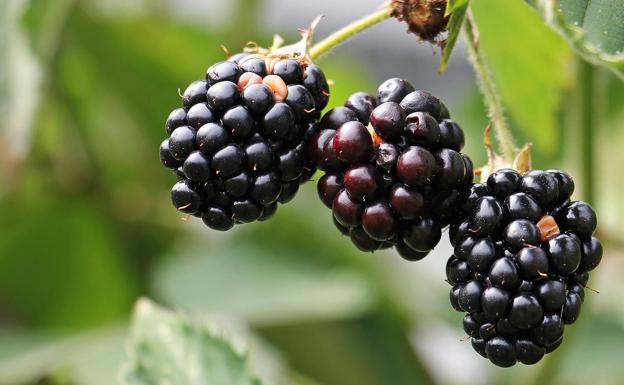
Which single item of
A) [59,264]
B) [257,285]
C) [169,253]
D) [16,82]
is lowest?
[257,285]

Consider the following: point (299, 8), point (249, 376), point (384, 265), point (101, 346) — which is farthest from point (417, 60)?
point (249, 376)

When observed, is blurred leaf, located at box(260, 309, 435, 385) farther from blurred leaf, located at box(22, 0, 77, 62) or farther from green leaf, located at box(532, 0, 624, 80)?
green leaf, located at box(532, 0, 624, 80)

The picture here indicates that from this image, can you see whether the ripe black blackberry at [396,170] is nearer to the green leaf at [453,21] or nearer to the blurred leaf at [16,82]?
the green leaf at [453,21]

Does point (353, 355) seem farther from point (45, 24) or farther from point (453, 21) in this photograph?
point (453, 21)

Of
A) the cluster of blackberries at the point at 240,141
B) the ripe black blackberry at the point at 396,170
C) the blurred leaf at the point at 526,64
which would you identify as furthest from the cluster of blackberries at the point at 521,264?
the blurred leaf at the point at 526,64

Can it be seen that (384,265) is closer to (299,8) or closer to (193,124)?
(193,124)

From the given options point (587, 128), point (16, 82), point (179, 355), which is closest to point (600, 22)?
point (587, 128)
